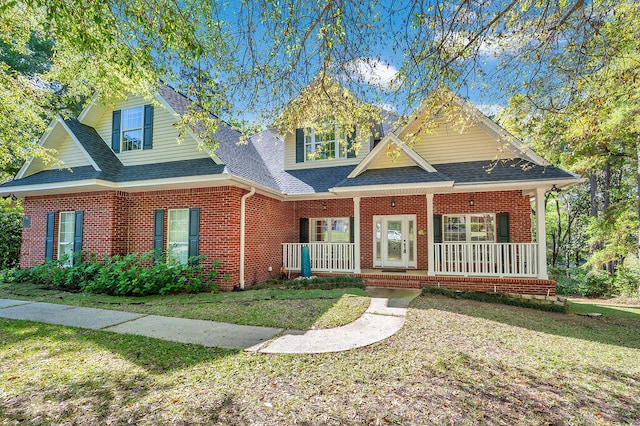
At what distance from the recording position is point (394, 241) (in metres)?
11.2

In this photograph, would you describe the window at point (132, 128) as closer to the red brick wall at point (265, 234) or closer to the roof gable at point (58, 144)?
the roof gable at point (58, 144)

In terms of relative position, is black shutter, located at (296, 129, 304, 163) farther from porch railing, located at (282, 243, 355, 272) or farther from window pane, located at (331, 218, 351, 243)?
→ porch railing, located at (282, 243, 355, 272)

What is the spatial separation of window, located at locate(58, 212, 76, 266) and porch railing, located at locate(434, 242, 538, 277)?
11.8 meters

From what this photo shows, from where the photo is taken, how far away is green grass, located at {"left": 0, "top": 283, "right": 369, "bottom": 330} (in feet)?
18.9

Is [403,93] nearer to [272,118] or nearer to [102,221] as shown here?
[272,118]

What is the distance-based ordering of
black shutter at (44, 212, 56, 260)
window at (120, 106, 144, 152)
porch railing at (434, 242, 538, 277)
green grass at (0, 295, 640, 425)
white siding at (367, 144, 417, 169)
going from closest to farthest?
green grass at (0, 295, 640, 425) → porch railing at (434, 242, 538, 277) → white siding at (367, 144, 417, 169) → window at (120, 106, 144, 152) → black shutter at (44, 212, 56, 260)

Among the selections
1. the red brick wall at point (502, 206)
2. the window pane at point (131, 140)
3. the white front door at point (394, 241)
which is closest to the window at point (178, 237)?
the window pane at point (131, 140)

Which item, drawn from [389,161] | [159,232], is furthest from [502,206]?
[159,232]

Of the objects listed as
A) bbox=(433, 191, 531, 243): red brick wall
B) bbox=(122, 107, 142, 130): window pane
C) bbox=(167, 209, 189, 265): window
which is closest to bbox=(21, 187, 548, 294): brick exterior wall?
bbox=(433, 191, 531, 243): red brick wall

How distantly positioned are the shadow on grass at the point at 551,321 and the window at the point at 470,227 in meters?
3.08

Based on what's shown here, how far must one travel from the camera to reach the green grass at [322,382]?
9.06 feet

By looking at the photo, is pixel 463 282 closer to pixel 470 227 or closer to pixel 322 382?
pixel 470 227

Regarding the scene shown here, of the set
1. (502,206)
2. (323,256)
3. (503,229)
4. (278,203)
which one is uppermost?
(278,203)

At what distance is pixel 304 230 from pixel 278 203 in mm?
1467
